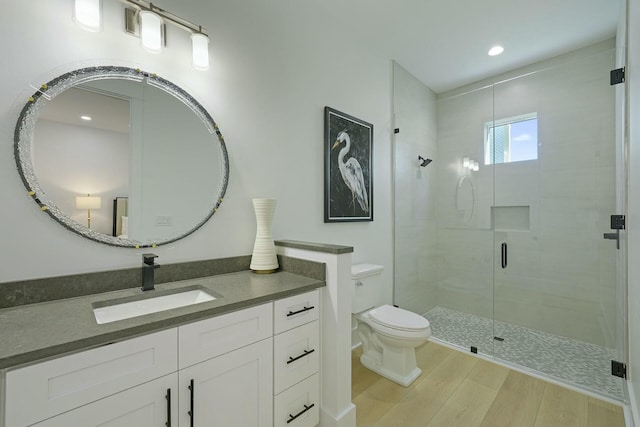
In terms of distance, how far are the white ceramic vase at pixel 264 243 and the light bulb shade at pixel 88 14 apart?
1.05 m

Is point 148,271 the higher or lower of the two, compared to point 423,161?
lower

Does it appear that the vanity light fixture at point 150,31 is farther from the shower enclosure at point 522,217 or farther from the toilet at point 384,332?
the shower enclosure at point 522,217

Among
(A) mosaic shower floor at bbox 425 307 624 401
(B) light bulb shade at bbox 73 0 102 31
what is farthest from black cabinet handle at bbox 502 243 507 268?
(B) light bulb shade at bbox 73 0 102 31

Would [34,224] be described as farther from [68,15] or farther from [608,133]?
[608,133]

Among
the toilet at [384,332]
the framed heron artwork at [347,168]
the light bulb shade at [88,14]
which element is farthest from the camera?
the framed heron artwork at [347,168]

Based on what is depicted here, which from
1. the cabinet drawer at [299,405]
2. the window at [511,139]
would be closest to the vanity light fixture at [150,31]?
the cabinet drawer at [299,405]

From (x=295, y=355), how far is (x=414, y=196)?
233cm

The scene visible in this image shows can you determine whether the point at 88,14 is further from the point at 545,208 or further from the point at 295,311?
the point at 545,208

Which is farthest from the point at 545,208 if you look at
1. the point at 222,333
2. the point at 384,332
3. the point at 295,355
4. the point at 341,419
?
the point at 222,333

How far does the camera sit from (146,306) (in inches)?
49.2

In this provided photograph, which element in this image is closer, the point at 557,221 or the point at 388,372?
the point at 388,372

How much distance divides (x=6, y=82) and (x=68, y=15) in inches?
15.3

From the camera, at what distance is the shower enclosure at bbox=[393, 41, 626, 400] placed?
2199 millimetres

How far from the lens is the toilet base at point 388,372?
195 cm
